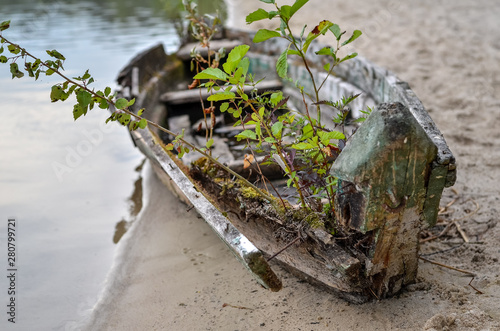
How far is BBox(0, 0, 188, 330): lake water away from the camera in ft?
10.5

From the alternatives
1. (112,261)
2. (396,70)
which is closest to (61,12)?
(396,70)

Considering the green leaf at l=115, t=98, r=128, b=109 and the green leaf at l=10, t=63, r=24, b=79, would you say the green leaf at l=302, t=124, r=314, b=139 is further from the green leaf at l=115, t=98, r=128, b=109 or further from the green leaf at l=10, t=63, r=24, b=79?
the green leaf at l=10, t=63, r=24, b=79

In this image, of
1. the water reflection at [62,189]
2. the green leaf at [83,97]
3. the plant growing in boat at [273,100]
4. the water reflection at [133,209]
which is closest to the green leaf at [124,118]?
the plant growing in boat at [273,100]

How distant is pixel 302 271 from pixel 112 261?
177 centimetres

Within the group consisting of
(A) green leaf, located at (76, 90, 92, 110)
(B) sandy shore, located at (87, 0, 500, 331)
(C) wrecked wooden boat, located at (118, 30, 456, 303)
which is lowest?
(B) sandy shore, located at (87, 0, 500, 331)

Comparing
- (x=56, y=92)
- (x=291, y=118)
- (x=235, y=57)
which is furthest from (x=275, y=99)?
(x=56, y=92)

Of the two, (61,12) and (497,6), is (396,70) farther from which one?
(61,12)

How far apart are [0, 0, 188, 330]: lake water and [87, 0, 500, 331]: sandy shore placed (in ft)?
0.94

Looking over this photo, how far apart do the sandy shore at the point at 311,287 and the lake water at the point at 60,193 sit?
29 cm

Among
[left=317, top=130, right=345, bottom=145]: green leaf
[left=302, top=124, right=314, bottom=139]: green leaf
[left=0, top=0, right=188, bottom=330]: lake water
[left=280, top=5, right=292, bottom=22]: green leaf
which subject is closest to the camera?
[left=280, top=5, right=292, bottom=22]: green leaf

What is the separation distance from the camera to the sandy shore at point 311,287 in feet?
7.20

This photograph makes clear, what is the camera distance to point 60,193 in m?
4.70

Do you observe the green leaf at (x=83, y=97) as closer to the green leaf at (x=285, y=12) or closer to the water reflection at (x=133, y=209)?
the green leaf at (x=285, y=12)

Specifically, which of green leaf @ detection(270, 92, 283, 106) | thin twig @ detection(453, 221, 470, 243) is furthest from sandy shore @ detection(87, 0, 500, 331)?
green leaf @ detection(270, 92, 283, 106)
